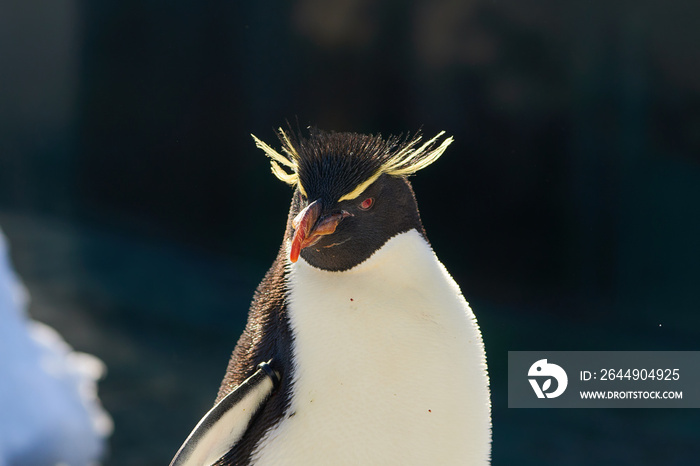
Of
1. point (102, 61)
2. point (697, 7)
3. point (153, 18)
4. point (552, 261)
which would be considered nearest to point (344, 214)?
point (552, 261)

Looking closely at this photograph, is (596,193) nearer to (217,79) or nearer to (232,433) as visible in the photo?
(217,79)

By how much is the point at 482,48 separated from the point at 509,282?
1.04 m

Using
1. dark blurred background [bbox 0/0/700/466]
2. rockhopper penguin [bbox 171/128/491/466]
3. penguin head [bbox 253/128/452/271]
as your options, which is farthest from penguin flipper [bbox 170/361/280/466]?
dark blurred background [bbox 0/0/700/466]

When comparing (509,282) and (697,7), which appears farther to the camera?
(509,282)

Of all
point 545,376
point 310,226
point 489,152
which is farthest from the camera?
point 489,152

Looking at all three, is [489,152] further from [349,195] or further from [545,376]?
[349,195]

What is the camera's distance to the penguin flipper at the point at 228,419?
1.14 m

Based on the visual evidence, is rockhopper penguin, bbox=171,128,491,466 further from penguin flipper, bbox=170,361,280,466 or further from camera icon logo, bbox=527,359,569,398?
camera icon logo, bbox=527,359,569,398

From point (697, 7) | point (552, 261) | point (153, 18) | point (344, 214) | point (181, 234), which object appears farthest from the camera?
point (181, 234)

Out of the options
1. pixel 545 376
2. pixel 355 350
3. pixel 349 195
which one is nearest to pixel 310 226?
pixel 349 195

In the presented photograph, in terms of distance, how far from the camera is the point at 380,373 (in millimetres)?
1135

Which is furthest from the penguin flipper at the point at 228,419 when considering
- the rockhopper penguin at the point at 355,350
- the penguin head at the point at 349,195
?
the penguin head at the point at 349,195

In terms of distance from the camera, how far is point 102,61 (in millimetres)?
3746

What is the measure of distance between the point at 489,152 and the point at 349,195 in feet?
6.81
